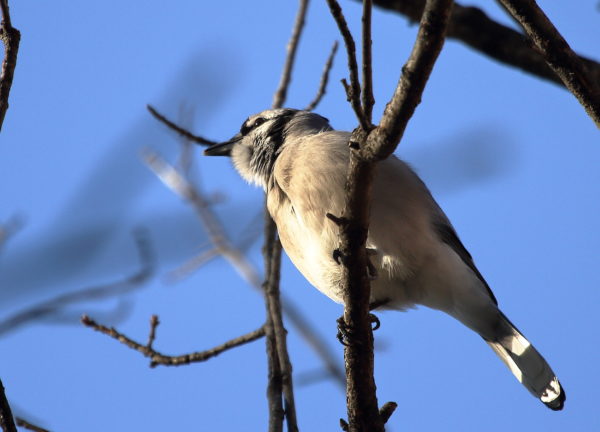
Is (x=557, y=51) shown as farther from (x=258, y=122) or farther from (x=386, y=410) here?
(x=258, y=122)

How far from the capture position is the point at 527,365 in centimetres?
415

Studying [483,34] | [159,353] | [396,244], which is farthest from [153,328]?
[483,34]

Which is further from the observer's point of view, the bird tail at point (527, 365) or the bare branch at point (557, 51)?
the bird tail at point (527, 365)

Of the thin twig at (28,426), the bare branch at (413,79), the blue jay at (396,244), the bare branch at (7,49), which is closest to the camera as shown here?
the bare branch at (413,79)

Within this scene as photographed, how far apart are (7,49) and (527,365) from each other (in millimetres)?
3198

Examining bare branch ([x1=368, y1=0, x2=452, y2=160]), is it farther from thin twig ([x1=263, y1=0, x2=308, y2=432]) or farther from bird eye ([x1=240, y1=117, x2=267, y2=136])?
bird eye ([x1=240, y1=117, x2=267, y2=136])

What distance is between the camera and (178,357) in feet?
13.2

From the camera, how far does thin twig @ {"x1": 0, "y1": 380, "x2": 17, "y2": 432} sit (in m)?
2.46

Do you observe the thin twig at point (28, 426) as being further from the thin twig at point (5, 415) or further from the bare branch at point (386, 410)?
the bare branch at point (386, 410)

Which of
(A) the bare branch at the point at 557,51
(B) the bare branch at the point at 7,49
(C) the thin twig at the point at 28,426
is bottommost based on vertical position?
(C) the thin twig at the point at 28,426

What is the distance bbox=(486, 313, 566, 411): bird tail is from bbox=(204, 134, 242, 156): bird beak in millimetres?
2263

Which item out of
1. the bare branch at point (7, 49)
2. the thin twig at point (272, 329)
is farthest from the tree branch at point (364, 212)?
the bare branch at point (7, 49)

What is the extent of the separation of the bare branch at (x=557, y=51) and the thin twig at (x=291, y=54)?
2346 mm

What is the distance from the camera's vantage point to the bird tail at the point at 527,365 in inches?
160
